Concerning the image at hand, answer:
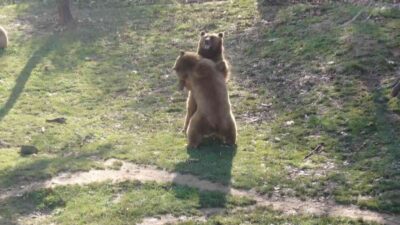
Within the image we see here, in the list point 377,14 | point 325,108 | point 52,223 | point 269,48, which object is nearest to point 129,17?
point 269,48

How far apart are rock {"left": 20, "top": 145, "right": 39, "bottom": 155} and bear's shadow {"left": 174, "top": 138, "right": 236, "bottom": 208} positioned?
3110mm

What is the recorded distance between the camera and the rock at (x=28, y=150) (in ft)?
42.9

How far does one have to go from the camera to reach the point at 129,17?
78.1 feet

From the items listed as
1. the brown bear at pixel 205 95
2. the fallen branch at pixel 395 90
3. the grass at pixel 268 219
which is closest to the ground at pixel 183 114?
the grass at pixel 268 219

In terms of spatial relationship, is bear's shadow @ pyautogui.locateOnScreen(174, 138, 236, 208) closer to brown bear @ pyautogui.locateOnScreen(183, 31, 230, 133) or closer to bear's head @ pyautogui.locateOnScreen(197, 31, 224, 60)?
brown bear @ pyautogui.locateOnScreen(183, 31, 230, 133)

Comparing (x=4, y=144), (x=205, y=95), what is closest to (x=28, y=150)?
(x=4, y=144)

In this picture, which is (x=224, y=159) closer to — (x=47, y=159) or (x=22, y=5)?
(x=47, y=159)

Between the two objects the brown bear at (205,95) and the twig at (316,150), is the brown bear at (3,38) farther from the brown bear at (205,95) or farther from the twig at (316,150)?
the twig at (316,150)

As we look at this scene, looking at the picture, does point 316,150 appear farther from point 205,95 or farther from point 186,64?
point 186,64

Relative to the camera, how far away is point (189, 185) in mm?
10992

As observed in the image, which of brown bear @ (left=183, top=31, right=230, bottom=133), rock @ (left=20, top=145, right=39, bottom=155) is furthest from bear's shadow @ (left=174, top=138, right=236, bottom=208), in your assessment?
rock @ (left=20, top=145, right=39, bottom=155)

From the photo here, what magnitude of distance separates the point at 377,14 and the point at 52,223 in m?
12.5

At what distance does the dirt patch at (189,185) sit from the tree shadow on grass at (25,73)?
4.56 m

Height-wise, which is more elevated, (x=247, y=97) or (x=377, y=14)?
(x=377, y=14)
